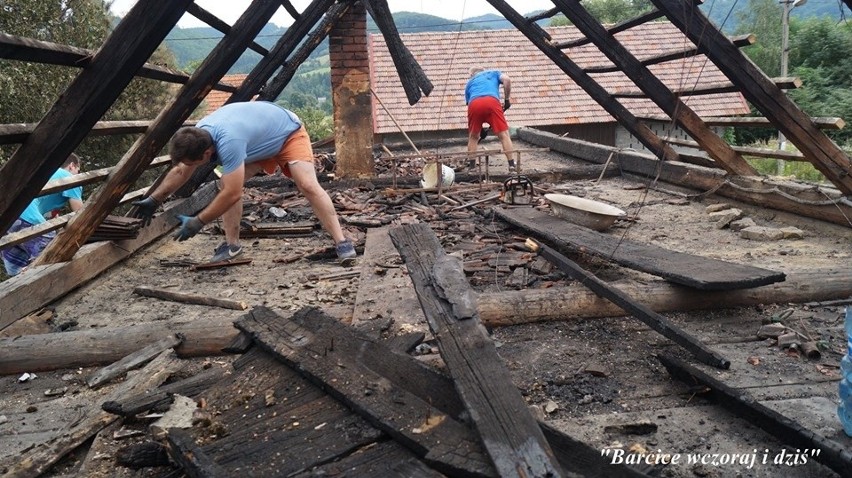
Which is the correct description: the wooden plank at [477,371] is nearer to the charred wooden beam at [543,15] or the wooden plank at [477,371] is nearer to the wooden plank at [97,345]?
the wooden plank at [97,345]

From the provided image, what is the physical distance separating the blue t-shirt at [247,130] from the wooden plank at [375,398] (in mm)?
1915

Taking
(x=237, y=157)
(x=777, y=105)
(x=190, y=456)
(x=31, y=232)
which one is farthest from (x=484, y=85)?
(x=190, y=456)

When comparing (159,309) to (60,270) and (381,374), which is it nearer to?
(60,270)

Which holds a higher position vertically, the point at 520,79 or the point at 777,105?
the point at 520,79

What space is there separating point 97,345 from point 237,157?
1767 mm

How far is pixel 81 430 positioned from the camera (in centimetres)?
257

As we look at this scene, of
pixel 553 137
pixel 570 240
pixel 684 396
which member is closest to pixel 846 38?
pixel 553 137

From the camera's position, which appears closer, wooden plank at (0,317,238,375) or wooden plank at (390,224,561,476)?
wooden plank at (390,224,561,476)

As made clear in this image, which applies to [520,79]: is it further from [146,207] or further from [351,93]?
[146,207]

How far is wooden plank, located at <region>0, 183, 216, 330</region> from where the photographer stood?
158 inches

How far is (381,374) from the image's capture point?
2574mm

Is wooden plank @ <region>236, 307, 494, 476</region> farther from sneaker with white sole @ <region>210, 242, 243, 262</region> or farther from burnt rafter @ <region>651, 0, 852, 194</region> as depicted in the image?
burnt rafter @ <region>651, 0, 852, 194</region>

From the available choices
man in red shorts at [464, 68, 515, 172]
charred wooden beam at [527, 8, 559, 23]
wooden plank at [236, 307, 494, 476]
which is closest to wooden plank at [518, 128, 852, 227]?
man in red shorts at [464, 68, 515, 172]

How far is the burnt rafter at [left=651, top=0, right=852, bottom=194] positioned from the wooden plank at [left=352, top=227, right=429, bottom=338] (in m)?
3.22
